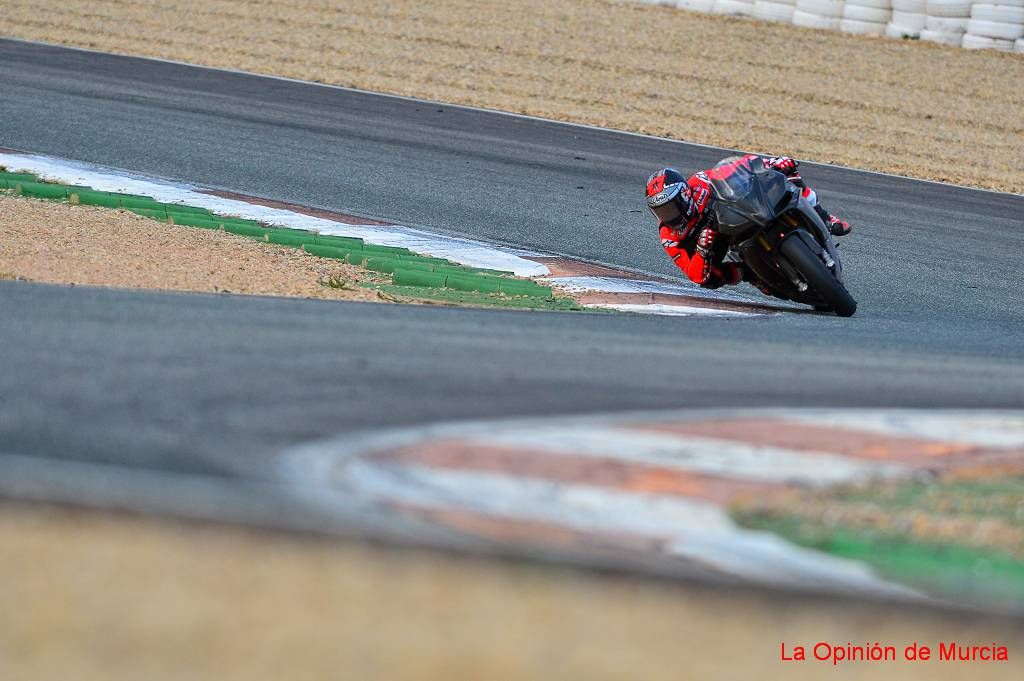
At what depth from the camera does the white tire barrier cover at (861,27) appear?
20.1 metres

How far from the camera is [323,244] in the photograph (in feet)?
31.7

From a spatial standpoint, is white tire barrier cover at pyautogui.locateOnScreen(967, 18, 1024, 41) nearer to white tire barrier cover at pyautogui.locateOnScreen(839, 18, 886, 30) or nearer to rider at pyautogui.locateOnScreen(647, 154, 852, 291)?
white tire barrier cover at pyautogui.locateOnScreen(839, 18, 886, 30)

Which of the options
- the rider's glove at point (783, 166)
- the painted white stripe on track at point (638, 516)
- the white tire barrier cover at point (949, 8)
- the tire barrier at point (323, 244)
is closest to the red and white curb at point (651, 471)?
the painted white stripe on track at point (638, 516)

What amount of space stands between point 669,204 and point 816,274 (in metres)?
1.00

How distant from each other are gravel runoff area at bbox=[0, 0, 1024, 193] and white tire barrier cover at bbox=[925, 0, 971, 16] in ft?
1.64

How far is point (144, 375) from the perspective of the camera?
465 cm

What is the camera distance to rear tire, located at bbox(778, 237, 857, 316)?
8086mm

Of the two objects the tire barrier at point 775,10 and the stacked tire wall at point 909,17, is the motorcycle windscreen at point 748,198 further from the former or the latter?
the tire barrier at point 775,10

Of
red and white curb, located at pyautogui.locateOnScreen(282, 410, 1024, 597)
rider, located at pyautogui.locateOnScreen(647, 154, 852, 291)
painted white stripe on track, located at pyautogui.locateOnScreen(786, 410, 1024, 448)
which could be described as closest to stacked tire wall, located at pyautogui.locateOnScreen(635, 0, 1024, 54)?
rider, located at pyautogui.locateOnScreen(647, 154, 852, 291)

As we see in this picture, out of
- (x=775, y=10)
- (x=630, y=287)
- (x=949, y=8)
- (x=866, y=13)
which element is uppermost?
(x=949, y=8)

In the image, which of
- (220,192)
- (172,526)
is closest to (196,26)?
(220,192)

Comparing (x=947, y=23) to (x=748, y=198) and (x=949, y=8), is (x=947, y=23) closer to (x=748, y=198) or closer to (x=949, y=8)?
(x=949, y=8)

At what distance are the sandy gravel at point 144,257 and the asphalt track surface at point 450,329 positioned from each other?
966 mm

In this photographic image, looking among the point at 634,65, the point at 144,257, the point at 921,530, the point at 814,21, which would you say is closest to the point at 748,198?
the point at 144,257
